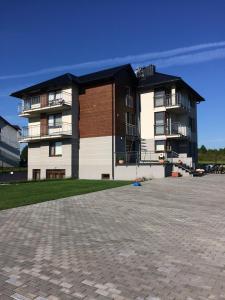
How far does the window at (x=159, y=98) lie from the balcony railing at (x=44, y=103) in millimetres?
8176

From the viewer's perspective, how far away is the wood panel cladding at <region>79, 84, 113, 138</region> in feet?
86.3

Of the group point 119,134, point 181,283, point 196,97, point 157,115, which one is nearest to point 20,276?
point 181,283

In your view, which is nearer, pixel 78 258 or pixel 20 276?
pixel 20 276

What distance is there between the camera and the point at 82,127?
27.8 meters

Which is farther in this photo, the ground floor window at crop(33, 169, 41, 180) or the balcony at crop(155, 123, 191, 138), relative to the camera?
the ground floor window at crop(33, 169, 41, 180)

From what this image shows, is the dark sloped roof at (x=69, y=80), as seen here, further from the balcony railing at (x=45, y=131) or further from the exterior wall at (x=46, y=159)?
the exterior wall at (x=46, y=159)

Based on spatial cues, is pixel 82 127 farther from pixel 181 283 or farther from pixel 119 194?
pixel 181 283

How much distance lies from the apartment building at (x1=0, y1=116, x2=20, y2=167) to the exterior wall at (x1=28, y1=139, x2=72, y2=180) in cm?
1612

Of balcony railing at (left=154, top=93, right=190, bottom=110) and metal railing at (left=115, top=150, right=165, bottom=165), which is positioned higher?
balcony railing at (left=154, top=93, right=190, bottom=110)

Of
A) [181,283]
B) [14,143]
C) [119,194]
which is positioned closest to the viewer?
[181,283]

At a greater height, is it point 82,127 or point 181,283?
point 82,127

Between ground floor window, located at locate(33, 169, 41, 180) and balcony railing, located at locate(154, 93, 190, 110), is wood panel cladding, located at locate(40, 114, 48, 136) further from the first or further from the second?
balcony railing, located at locate(154, 93, 190, 110)

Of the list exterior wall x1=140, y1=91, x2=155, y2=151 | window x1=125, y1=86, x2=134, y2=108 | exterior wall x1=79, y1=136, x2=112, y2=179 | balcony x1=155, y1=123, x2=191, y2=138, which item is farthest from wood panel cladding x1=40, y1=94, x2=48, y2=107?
balcony x1=155, y1=123, x2=191, y2=138

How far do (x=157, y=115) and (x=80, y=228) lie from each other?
73.3ft
